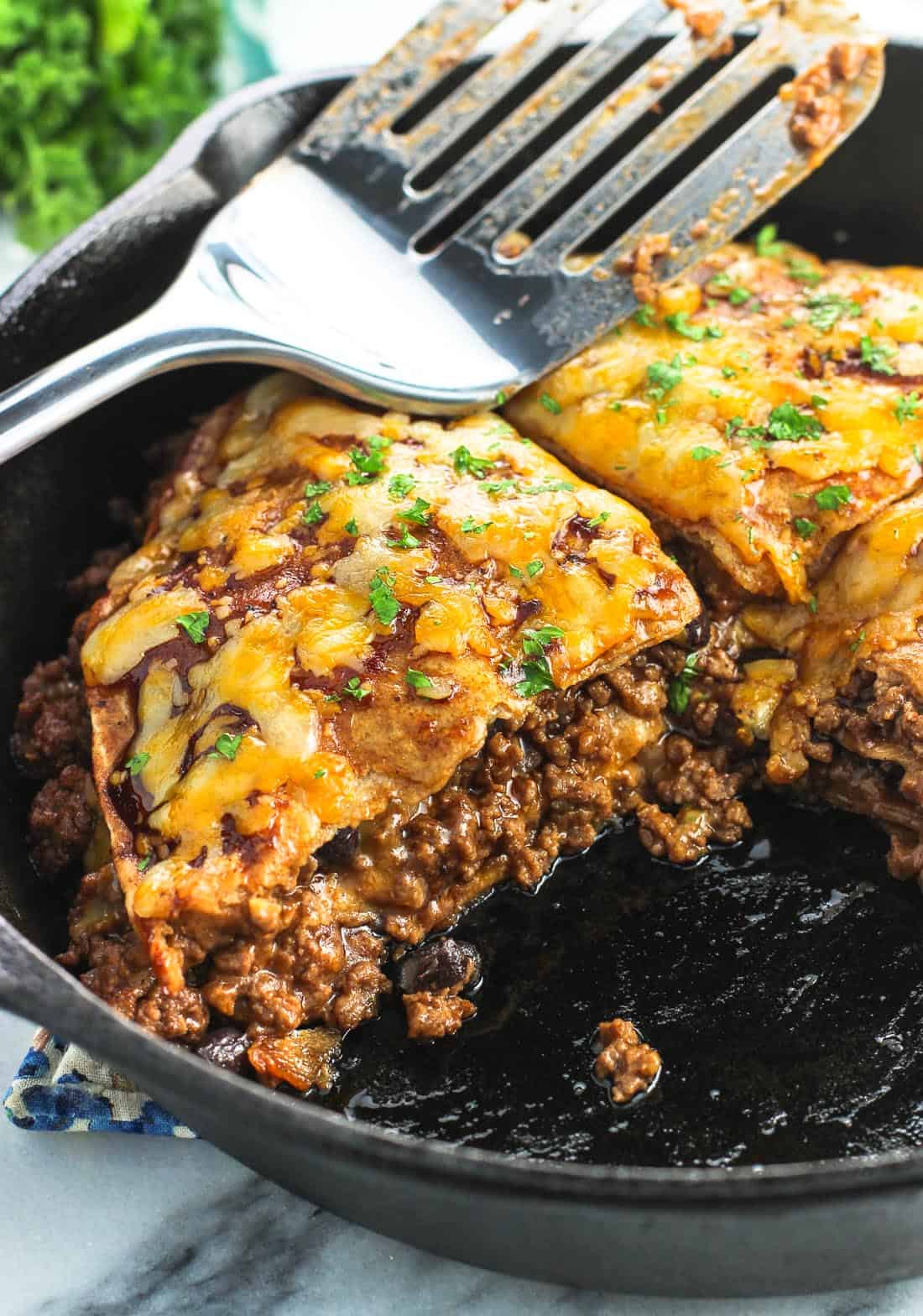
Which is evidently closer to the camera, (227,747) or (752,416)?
(227,747)

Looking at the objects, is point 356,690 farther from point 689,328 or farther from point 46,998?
point 689,328

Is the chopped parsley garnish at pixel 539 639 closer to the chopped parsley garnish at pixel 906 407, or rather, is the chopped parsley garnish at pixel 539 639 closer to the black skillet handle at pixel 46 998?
the chopped parsley garnish at pixel 906 407

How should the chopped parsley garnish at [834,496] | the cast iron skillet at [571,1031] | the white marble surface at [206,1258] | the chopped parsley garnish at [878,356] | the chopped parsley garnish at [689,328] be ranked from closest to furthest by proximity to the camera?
1. the cast iron skillet at [571,1031]
2. the white marble surface at [206,1258]
3. the chopped parsley garnish at [834,496]
4. the chopped parsley garnish at [878,356]
5. the chopped parsley garnish at [689,328]

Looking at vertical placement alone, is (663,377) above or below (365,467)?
below

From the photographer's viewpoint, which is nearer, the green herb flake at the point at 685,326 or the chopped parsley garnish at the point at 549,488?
the chopped parsley garnish at the point at 549,488

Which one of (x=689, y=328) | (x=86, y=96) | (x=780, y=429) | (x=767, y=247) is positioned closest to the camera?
(x=780, y=429)

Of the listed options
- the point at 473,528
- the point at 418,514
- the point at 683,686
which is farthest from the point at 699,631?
the point at 418,514

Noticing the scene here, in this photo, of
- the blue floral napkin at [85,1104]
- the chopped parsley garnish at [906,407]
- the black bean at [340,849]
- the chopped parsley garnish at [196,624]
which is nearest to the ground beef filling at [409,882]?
the black bean at [340,849]
